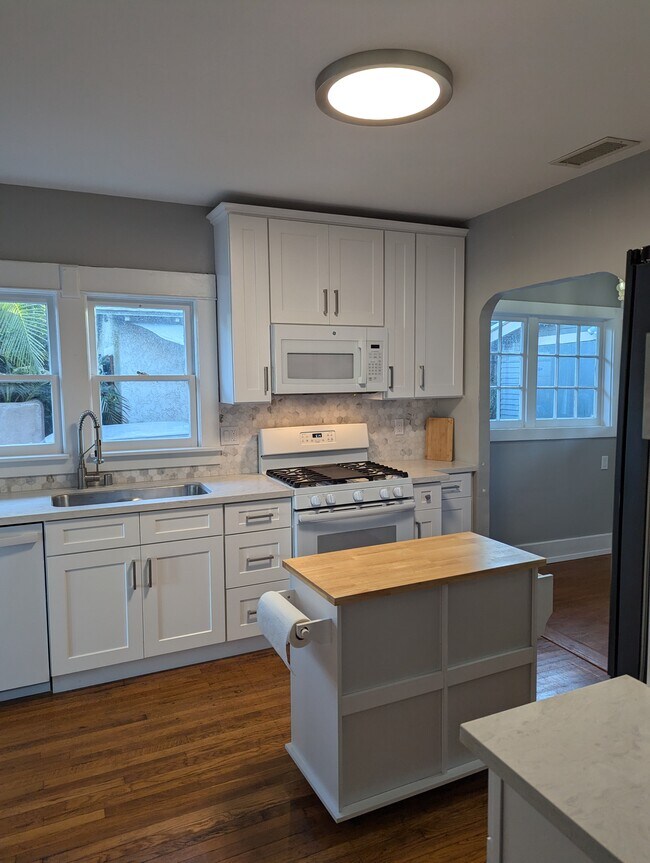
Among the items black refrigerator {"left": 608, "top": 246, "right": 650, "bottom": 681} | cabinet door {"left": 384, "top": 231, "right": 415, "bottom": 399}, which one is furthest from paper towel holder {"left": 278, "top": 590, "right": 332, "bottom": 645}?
cabinet door {"left": 384, "top": 231, "right": 415, "bottom": 399}

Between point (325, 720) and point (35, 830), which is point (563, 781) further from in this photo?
point (35, 830)

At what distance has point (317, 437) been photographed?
3896 mm

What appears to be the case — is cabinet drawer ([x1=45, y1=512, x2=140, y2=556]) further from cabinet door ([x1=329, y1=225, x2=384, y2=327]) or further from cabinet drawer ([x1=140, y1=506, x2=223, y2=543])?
cabinet door ([x1=329, y1=225, x2=384, y2=327])

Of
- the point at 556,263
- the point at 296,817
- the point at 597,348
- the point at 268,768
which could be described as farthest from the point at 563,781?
the point at 597,348

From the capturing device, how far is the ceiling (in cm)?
173

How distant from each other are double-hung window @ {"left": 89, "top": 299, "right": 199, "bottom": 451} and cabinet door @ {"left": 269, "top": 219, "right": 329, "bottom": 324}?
0.58 metres

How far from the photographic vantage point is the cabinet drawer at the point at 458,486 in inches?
150

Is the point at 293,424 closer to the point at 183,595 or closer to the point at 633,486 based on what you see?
the point at 183,595

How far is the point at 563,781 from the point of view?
0.87 m

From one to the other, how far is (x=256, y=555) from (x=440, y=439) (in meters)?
1.67

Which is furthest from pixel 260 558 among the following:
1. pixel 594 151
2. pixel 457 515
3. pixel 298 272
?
pixel 594 151

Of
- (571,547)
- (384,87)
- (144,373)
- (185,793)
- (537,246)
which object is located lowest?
(185,793)

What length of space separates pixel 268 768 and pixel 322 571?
0.88m

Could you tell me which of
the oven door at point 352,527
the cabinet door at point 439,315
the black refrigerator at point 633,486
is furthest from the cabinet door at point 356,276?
the black refrigerator at point 633,486
